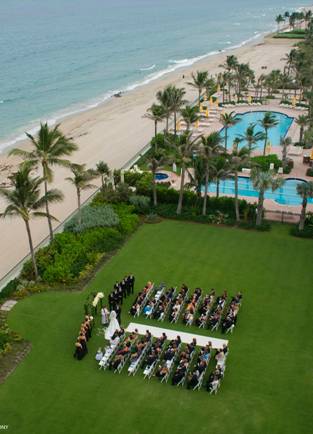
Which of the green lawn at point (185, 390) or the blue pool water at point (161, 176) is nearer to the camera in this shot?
the green lawn at point (185, 390)

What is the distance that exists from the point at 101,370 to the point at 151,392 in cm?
237

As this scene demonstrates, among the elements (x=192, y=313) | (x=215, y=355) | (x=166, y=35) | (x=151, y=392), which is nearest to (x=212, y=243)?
(x=192, y=313)

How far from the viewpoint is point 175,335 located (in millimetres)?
22312

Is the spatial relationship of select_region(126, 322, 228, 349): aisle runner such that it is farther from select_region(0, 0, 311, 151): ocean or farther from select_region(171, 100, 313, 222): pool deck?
select_region(0, 0, 311, 151): ocean

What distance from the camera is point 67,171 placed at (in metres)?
44.0

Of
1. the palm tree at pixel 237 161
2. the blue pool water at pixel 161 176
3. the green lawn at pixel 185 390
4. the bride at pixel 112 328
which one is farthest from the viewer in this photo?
the blue pool water at pixel 161 176

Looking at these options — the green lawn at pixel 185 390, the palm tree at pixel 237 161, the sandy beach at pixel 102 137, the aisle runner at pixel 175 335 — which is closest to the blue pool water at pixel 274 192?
the palm tree at pixel 237 161

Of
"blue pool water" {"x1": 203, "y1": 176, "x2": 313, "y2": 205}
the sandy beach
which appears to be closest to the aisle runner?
the sandy beach

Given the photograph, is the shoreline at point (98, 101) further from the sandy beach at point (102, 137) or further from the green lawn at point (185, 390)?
the green lawn at point (185, 390)

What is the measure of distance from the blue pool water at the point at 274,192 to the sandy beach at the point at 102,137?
384 inches

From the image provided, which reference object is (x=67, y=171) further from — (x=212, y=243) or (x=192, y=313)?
(x=192, y=313)

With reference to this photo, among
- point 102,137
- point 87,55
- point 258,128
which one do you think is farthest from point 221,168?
point 87,55

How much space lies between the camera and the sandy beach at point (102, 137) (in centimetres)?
3236

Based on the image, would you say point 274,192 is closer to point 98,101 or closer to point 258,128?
point 258,128
